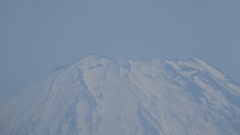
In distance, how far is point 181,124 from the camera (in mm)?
56812

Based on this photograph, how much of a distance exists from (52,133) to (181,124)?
1378 cm

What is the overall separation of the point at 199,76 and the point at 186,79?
193 centimetres

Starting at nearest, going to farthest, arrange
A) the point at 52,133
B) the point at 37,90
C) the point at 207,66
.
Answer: the point at 52,133 < the point at 37,90 < the point at 207,66

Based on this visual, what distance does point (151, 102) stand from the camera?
198 feet

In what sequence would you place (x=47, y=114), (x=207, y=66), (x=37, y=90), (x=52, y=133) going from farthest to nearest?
(x=207, y=66)
(x=37, y=90)
(x=47, y=114)
(x=52, y=133)

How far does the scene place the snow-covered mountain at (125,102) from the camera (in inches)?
2207

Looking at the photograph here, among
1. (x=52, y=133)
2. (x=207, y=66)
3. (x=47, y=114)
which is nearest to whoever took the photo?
(x=52, y=133)

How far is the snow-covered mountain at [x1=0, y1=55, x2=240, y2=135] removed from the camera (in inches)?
2207

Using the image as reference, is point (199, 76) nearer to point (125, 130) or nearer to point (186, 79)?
point (186, 79)

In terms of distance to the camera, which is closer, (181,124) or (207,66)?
(181,124)

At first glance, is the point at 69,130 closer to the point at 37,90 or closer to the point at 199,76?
the point at 37,90

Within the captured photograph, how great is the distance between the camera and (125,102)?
59906 millimetres

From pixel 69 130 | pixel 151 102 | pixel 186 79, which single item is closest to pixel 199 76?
pixel 186 79

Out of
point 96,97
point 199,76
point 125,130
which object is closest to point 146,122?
point 125,130
